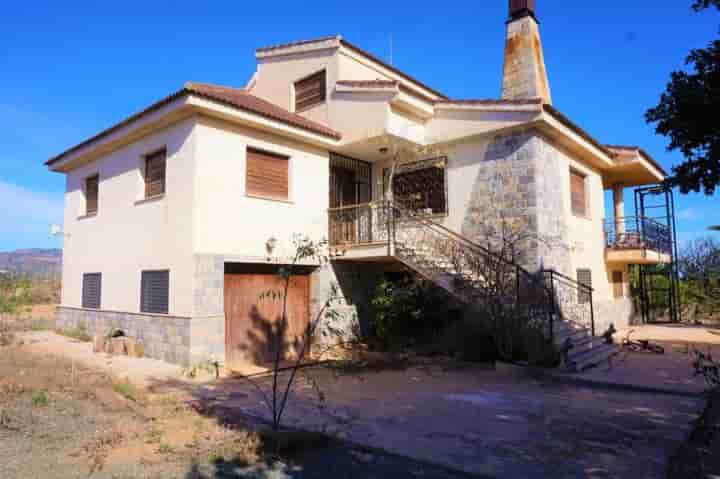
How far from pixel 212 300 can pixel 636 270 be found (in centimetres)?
1694

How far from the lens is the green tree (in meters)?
4.55

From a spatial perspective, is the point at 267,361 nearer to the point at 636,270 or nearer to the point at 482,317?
the point at 482,317

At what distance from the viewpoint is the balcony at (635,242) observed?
14.1 meters

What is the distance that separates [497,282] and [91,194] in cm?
1162

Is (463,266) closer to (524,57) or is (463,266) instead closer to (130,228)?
(524,57)

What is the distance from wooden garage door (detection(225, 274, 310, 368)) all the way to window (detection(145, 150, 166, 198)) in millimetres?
2760

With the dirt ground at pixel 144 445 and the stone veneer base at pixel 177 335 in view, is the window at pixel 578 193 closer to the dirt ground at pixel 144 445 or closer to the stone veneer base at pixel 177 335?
the stone veneer base at pixel 177 335

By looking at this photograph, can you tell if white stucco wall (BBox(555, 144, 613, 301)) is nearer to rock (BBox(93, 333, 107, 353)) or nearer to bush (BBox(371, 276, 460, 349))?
bush (BBox(371, 276, 460, 349))

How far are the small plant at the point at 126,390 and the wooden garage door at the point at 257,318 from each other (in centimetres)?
248

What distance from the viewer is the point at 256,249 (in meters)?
10.5

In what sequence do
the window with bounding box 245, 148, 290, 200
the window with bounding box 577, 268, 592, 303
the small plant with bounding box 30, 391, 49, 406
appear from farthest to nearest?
the window with bounding box 577, 268, 592, 303 < the window with bounding box 245, 148, 290, 200 < the small plant with bounding box 30, 391, 49, 406

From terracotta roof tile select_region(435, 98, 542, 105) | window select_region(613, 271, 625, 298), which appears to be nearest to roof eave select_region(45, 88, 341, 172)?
terracotta roof tile select_region(435, 98, 542, 105)

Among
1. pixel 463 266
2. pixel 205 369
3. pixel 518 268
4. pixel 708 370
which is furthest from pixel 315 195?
pixel 708 370

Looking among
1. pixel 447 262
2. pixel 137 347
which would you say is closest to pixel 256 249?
pixel 137 347
